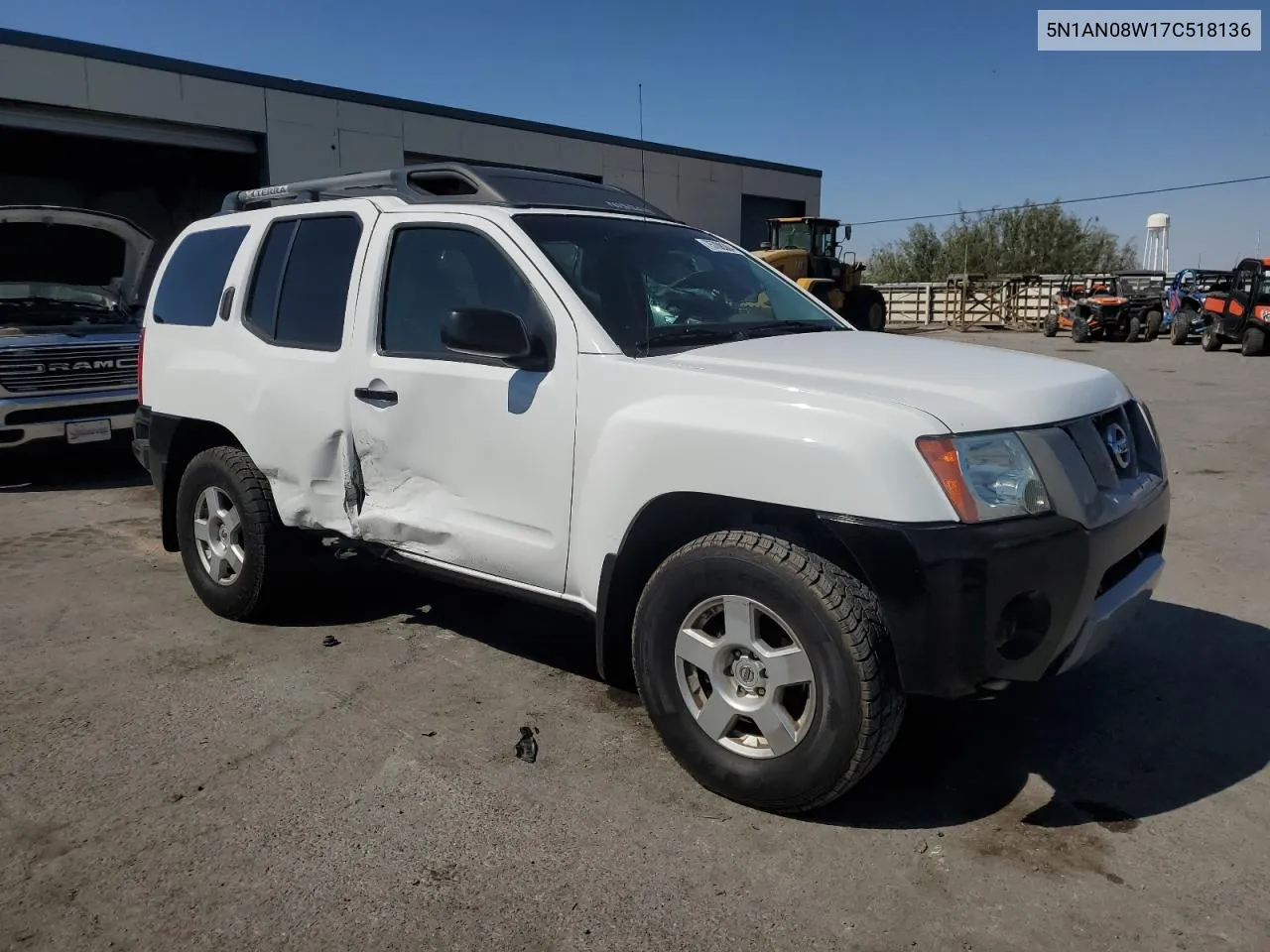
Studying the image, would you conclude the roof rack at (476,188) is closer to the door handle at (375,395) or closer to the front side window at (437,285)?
the front side window at (437,285)

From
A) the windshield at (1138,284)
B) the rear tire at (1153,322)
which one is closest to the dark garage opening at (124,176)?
the windshield at (1138,284)

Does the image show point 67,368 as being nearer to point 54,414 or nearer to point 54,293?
point 54,414

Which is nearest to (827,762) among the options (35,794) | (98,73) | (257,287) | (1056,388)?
(1056,388)

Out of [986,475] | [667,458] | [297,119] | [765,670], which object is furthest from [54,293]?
[297,119]

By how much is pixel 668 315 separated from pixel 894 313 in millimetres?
38090

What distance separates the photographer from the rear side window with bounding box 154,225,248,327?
4.78m

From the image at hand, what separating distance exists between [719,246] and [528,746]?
2323mm

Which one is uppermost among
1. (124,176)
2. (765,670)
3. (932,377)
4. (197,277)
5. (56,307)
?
(124,176)

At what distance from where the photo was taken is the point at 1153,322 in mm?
26531

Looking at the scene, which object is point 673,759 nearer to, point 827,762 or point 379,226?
point 827,762

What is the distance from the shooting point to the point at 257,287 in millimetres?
4547

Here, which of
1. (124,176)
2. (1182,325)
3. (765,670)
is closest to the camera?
(765,670)

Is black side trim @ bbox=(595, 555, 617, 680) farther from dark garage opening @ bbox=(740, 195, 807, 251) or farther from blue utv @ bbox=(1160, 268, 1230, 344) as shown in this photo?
dark garage opening @ bbox=(740, 195, 807, 251)

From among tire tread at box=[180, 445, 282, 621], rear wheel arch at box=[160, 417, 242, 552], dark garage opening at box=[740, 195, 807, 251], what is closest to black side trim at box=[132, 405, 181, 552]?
rear wheel arch at box=[160, 417, 242, 552]
